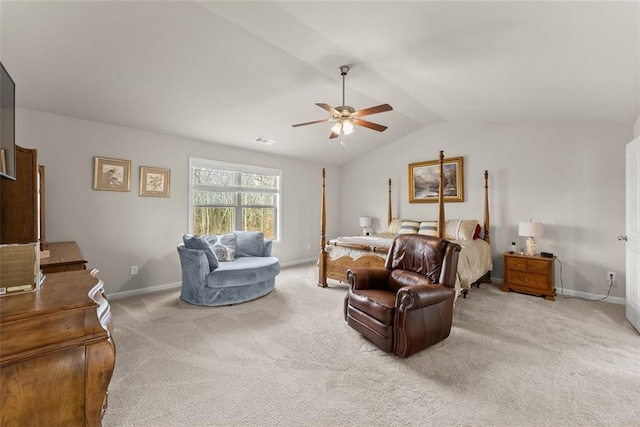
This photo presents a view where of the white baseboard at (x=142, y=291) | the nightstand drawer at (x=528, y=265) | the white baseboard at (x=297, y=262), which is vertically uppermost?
the nightstand drawer at (x=528, y=265)

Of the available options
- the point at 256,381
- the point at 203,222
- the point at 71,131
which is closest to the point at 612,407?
the point at 256,381

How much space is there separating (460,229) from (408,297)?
118 inches

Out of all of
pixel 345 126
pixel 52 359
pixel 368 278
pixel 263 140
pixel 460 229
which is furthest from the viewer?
pixel 263 140

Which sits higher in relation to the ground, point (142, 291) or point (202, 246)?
point (202, 246)

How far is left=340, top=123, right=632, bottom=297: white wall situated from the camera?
3.95 m

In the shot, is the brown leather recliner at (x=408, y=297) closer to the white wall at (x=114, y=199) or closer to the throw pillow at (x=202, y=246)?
the throw pillow at (x=202, y=246)

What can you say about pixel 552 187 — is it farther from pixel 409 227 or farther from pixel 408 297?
pixel 408 297

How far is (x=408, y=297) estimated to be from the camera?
236cm

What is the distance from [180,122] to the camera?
4.07 metres

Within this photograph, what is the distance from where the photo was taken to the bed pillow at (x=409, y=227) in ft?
17.4

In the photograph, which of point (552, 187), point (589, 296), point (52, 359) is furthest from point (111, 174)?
point (589, 296)

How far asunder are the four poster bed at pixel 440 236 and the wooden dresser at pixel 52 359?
3.44 m

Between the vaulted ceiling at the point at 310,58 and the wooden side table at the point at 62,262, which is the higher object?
the vaulted ceiling at the point at 310,58

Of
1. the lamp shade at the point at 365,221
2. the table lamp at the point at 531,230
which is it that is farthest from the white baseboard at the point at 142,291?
the table lamp at the point at 531,230
